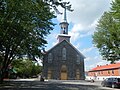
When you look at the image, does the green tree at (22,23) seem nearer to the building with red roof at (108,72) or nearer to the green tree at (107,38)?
the green tree at (107,38)

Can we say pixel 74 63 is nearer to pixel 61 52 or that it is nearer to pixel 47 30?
pixel 61 52

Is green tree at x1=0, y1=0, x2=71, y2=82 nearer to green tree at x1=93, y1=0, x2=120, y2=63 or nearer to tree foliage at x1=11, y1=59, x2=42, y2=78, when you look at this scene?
green tree at x1=93, y1=0, x2=120, y2=63

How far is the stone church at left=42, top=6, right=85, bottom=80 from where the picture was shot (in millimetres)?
70200

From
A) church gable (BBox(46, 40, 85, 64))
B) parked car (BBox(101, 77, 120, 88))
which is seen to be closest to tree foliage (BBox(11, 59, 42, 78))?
church gable (BBox(46, 40, 85, 64))

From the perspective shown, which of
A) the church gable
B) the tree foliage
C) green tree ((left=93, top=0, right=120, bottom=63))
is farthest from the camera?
the tree foliage

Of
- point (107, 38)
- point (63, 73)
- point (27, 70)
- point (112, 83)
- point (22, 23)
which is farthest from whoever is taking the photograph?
point (27, 70)

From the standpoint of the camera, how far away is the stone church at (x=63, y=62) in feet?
230

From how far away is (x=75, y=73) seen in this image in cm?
7219

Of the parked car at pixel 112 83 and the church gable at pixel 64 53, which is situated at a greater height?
the church gable at pixel 64 53

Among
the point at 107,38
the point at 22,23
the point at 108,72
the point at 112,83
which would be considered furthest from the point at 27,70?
the point at 22,23

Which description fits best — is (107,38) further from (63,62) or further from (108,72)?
(108,72)

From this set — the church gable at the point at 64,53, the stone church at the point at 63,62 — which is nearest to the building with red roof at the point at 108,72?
the stone church at the point at 63,62

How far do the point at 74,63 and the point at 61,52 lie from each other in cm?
514

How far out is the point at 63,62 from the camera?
72500 mm
